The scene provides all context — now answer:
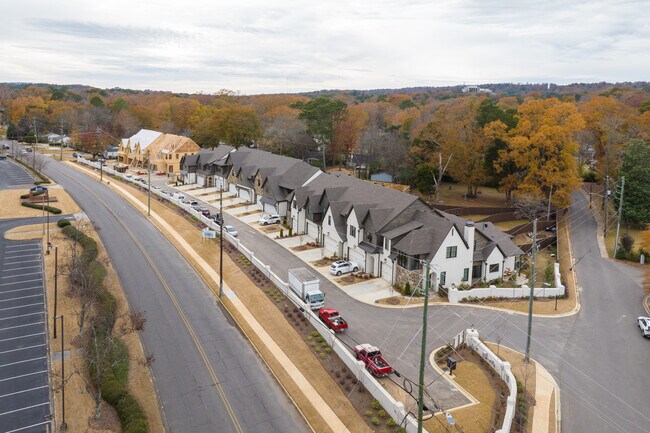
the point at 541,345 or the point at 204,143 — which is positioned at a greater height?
the point at 204,143

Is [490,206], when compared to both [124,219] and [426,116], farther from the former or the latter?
[124,219]

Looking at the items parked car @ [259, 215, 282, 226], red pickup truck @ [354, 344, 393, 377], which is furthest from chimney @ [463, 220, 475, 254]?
parked car @ [259, 215, 282, 226]

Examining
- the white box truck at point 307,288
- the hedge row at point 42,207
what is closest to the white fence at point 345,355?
the white box truck at point 307,288

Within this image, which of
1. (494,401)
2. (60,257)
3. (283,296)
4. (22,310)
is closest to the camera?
(494,401)

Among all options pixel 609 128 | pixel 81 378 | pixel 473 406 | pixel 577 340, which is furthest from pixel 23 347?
pixel 609 128

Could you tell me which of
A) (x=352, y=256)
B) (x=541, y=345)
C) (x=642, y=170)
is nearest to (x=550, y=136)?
(x=642, y=170)

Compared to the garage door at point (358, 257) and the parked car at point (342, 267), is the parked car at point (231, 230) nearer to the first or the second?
the garage door at point (358, 257)

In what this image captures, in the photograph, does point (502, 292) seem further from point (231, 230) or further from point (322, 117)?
point (322, 117)
